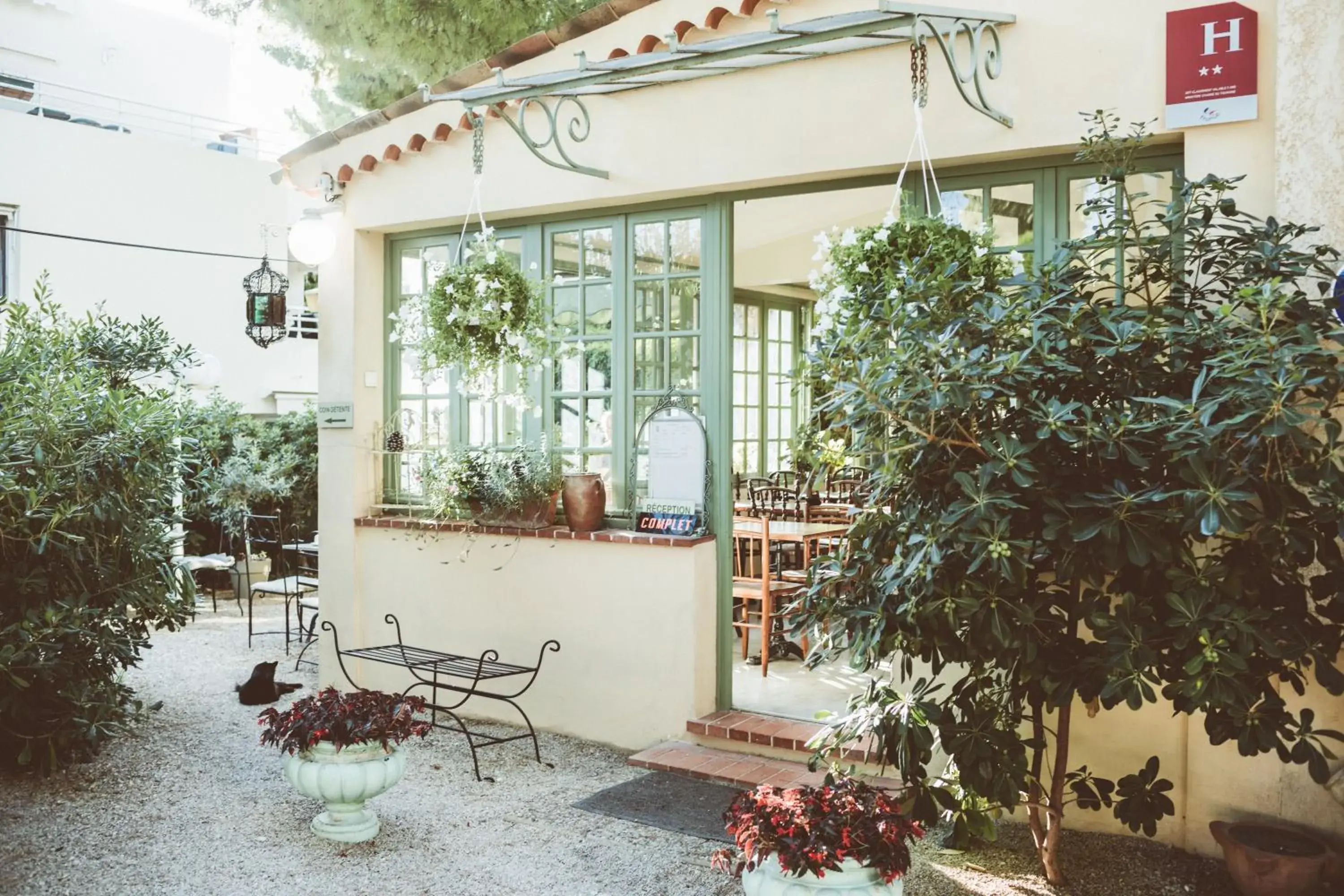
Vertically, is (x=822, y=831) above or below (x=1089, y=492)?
below

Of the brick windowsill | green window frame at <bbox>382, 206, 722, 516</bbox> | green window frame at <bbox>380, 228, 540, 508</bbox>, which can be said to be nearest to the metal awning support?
green window frame at <bbox>382, 206, 722, 516</bbox>

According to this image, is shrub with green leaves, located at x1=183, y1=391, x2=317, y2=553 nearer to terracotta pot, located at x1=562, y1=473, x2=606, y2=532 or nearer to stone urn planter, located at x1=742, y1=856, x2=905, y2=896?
terracotta pot, located at x1=562, y1=473, x2=606, y2=532

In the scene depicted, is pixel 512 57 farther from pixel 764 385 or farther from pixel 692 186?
pixel 764 385

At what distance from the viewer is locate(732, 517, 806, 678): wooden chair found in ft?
21.1

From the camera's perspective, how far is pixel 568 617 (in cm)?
575

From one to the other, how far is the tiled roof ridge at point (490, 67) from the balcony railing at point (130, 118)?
6646 millimetres

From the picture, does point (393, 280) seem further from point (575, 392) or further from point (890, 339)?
point (890, 339)

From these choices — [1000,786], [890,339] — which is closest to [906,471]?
[890,339]

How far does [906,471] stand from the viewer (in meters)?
3.61

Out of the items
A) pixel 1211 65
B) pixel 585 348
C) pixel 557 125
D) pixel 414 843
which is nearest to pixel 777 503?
pixel 585 348

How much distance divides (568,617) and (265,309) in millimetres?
3303

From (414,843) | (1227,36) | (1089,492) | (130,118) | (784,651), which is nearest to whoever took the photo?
(1089,492)

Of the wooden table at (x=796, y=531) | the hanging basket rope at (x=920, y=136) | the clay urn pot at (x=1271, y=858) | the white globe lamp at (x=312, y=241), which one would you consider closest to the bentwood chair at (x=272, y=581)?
the white globe lamp at (x=312, y=241)

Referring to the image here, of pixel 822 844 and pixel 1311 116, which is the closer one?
pixel 822 844
